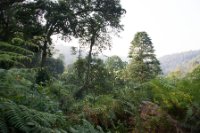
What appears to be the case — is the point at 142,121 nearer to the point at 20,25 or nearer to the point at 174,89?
the point at 174,89

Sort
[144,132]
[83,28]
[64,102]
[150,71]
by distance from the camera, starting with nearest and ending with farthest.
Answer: [144,132] < [64,102] < [83,28] < [150,71]

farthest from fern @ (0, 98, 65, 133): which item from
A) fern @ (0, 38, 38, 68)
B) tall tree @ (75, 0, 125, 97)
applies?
tall tree @ (75, 0, 125, 97)

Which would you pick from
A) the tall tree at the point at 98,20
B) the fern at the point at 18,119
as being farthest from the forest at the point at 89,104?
the tall tree at the point at 98,20

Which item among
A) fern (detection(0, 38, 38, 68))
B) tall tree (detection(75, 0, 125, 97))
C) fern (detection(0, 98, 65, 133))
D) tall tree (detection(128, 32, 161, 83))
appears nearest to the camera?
fern (detection(0, 98, 65, 133))

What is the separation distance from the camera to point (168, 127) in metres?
5.28

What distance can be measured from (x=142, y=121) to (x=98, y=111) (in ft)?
2.41

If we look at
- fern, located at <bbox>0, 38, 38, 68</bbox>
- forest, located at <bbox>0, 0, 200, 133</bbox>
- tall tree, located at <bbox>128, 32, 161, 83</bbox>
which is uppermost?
tall tree, located at <bbox>128, 32, 161, 83</bbox>

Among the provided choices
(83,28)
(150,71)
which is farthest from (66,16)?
(150,71)

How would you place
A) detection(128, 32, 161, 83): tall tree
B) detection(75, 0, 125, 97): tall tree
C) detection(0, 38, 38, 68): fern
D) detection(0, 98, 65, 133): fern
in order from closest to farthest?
detection(0, 98, 65, 133): fern, detection(0, 38, 38, 68): fern, detection(75, 0, 125, 97): tall tree, detection(128, 32, 161, 83): tall tree

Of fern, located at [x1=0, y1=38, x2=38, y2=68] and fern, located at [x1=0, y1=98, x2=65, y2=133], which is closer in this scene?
fern, located at [x1=0, y1=98, x2=65, y2=133]

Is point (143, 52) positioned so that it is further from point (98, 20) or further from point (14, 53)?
point (14, 53)

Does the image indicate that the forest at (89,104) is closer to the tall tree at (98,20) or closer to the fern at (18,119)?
the fern at (18,119)

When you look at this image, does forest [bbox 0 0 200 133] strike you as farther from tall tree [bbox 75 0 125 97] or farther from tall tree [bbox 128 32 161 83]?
tall tree [bbox 128 32 161 83]

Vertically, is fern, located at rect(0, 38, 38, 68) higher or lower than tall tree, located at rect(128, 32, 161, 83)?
lower
